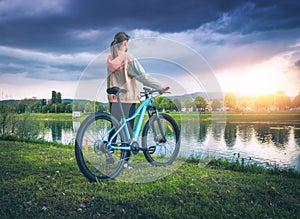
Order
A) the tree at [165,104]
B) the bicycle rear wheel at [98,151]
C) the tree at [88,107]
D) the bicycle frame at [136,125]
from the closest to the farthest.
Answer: the bicycle rear wheel at [98,151] → the bicycle frame at [136,125] → the tree at [88,107] → the tree at [165,104]

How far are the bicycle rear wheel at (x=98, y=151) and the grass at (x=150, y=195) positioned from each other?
198 millimetres

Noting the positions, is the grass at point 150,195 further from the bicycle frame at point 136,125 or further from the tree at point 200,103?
the tree at point 200,103

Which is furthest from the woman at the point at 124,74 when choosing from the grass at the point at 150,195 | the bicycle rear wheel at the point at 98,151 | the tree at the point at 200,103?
the grass at the point at 150,195

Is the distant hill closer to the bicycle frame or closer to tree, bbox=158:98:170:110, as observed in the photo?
tree, bbox=158:98:170:110

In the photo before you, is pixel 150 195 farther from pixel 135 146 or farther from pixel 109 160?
pixel 135 146

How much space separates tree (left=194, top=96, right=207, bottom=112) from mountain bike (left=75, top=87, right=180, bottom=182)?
61 cm

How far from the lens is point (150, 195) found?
386cm

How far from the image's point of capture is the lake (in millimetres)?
5196

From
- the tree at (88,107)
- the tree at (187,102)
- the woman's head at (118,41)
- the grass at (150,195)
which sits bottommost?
the grass at (150,195)

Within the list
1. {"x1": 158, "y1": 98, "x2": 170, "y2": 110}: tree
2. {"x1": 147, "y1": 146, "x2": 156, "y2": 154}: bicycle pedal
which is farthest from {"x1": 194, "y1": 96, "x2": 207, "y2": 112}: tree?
{"x1": 147, "y1": 146, "x2": 156, "y2": 154}: bicycle pedal

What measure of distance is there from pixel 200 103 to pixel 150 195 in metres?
1.82

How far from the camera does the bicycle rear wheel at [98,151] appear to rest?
418cm

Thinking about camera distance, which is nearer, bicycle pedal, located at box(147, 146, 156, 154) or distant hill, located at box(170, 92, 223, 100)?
distant hill, located at box(170, 92, 223, 100)

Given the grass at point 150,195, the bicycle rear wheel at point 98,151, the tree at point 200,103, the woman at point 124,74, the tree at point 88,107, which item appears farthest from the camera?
the tree at point 200,103
